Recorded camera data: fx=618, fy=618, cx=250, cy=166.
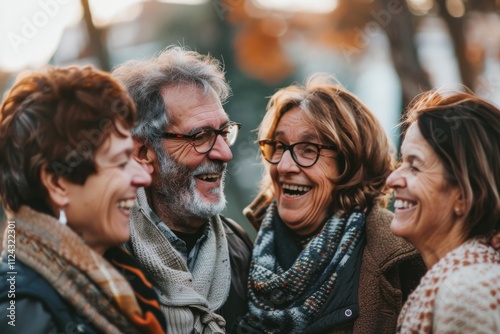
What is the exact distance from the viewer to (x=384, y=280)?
3293mm

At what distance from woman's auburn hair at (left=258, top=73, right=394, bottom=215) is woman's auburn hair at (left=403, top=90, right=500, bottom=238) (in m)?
0.94

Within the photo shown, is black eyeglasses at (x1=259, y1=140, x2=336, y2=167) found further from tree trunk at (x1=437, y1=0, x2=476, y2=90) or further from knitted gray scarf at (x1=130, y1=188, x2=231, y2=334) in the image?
tree trunk at (x1=437, y1=0, x2=476, y2=90)

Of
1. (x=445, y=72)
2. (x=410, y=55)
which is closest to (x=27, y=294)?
(x=410, y=55)

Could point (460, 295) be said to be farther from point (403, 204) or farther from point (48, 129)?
point (48, 129)

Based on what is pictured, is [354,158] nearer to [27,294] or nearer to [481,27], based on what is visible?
[27,294]

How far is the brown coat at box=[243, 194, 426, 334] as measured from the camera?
129 inches

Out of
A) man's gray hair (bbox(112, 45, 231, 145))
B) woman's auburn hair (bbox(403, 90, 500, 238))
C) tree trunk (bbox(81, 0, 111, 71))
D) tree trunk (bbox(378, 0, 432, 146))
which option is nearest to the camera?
woman's auburn hair (bbox(403, 90, 500, 238))

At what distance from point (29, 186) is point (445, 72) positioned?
7331 mm

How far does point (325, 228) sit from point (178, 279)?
0.90 meters

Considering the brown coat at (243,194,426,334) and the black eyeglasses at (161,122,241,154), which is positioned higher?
the black eyeglasses at (161,122,241,154)

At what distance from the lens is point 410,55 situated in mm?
5996

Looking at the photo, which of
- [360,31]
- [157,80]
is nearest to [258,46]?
[360,31]

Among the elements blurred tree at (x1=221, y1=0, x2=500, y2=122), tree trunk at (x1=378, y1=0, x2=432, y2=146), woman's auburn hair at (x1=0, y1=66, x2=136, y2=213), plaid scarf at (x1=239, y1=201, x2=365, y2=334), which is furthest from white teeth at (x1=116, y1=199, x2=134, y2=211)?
tree trunk at (x1=378, y1=0, x2=432, y2=146)

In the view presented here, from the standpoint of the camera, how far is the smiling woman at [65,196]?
231cm
